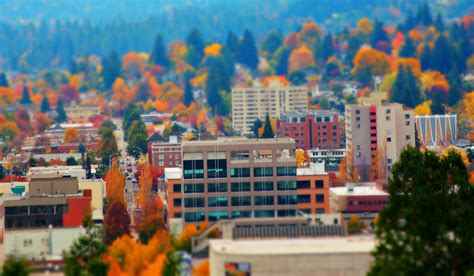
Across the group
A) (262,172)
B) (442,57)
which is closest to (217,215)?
(262,172)

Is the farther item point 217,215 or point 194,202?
point 194,202

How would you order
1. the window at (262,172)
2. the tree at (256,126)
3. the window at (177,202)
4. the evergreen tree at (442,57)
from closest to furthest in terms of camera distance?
the window at (262,172) → the window at (177,202) → the tree at (256,126) → the evergreen tree at (442,57)

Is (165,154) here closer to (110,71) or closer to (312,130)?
(312,130)

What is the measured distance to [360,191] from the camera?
1531 inches

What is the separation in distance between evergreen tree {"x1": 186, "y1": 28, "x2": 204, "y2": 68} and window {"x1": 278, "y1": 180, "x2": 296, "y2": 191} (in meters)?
68.7

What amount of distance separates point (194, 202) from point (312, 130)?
78.8 ft

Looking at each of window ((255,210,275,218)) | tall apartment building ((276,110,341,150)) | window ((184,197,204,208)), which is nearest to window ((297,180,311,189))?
window ((255,210,275,218))

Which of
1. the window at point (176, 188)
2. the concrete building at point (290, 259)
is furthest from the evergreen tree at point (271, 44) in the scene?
the concrete building at point (290, 259)

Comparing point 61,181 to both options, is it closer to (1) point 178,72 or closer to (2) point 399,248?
(2) point 399,248

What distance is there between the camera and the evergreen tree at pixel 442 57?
8894cm

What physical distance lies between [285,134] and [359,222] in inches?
1084

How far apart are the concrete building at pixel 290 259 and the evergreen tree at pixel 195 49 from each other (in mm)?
77957

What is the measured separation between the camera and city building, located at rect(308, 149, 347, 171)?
51916mm

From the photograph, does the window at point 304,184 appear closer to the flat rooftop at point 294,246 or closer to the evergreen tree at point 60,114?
the flat rooftop at point 294,246
